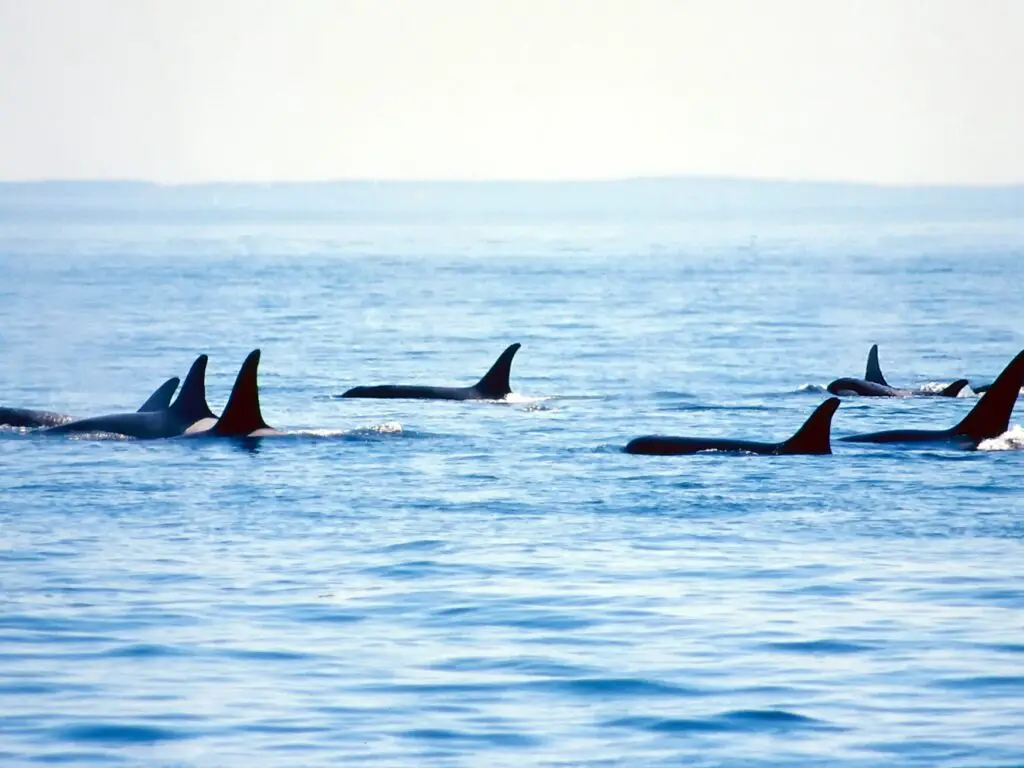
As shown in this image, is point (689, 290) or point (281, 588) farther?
point (689, 290)

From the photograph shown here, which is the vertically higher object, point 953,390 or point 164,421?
point 164,421

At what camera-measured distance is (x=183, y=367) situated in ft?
135

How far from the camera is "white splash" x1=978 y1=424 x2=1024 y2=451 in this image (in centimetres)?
2450

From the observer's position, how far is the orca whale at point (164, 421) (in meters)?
25.4

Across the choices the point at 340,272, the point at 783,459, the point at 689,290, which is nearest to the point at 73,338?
the point at 783,459

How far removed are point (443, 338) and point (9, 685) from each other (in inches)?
1637

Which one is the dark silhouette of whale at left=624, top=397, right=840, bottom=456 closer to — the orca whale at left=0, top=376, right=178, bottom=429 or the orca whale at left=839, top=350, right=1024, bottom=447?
the orca whale at left=839, top=350, right=1024, bottom=447

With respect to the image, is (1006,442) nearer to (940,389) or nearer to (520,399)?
(940,389)

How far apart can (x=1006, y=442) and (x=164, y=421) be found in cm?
966

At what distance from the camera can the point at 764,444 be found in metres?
24.1

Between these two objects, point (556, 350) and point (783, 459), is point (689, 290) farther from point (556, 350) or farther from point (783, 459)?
point (783, 459)

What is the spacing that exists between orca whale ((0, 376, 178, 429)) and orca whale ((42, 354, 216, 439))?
0.40m

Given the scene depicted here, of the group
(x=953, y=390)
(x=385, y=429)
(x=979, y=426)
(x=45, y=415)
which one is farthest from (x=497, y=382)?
(x=979, y=426)

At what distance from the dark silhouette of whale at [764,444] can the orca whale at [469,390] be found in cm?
741
